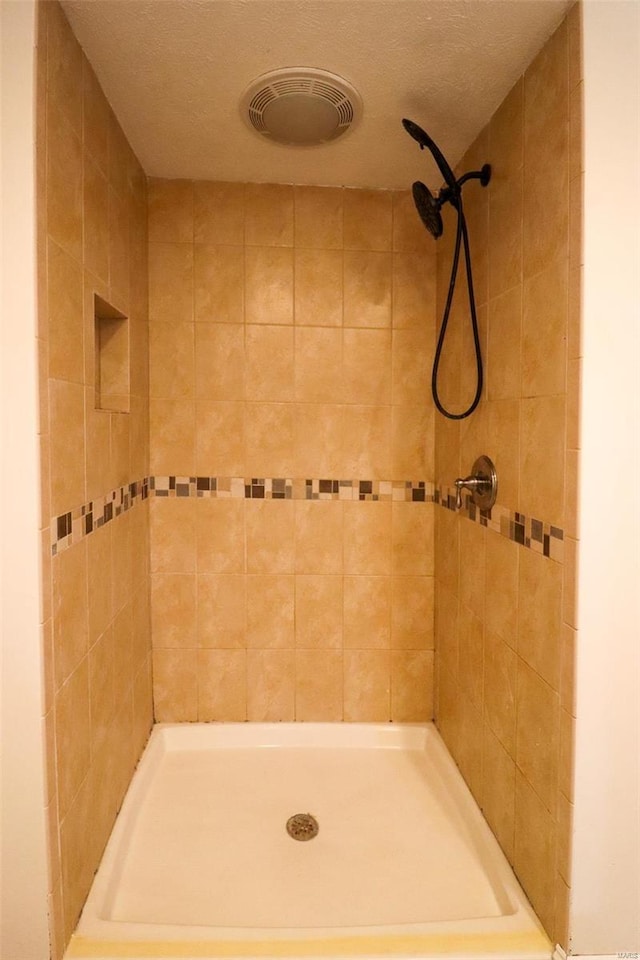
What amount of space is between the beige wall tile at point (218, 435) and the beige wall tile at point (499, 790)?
1.24m

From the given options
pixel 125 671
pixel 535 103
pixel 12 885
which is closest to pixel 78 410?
pixel 125 671

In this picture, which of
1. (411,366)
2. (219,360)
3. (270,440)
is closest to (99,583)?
(270,440)

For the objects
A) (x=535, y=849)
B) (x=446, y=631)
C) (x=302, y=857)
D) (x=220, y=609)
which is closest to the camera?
(x=535, y=849)

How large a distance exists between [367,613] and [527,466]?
0.99 metres

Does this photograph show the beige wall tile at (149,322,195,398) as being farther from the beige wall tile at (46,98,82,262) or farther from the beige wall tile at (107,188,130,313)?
the beige wall tile at (46,98,82,262)

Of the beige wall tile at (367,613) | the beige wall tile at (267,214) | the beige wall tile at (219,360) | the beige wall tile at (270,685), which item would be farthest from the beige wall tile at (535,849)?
the beige wall tile at (267,214)

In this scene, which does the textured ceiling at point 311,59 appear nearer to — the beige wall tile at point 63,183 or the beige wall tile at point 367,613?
the beige wall tile at point 63,183

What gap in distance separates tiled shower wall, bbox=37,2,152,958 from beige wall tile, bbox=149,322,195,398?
196mm

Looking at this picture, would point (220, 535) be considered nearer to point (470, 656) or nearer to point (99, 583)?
point (99, 583)

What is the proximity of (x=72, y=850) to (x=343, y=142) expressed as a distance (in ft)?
6.72

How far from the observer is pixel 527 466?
4.38 ft

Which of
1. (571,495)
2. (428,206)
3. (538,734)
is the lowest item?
(538,734)

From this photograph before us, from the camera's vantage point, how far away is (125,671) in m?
1.70

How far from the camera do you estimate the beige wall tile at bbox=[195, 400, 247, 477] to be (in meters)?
2.02
